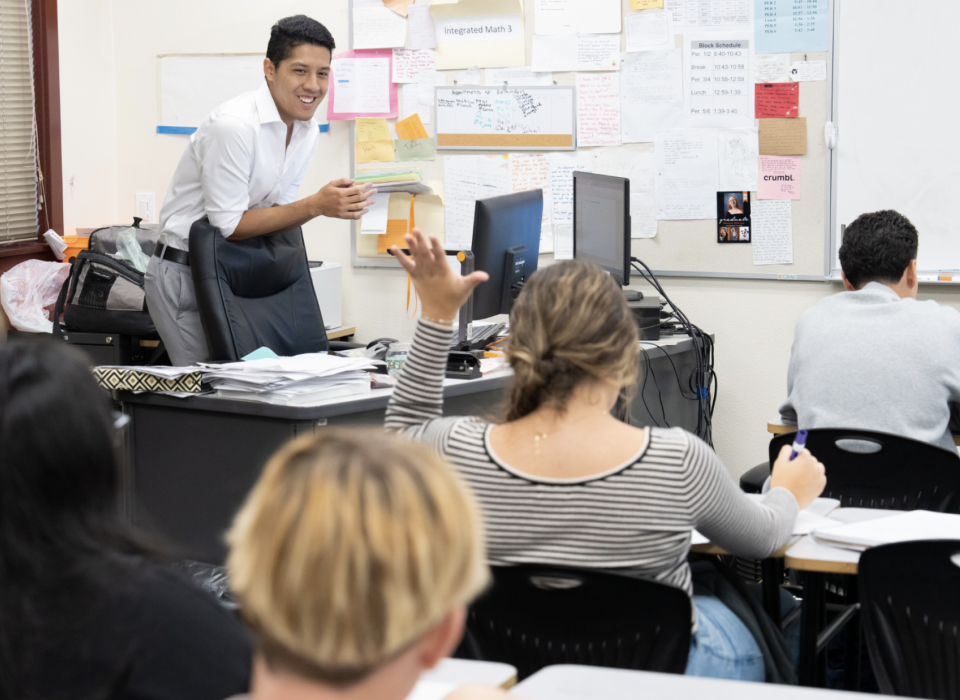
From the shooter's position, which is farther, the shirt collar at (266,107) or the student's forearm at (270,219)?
the shirt collar at (266,107)

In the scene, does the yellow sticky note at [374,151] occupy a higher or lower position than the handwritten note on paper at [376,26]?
lower

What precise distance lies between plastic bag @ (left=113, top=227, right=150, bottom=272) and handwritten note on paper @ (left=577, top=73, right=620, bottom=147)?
1.81 m

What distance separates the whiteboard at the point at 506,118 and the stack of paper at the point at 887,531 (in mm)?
2450

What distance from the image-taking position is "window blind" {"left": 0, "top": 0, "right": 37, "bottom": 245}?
13.9ft

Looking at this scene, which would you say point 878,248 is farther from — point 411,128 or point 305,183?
point 305,183

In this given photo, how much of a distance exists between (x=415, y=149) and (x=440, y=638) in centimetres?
368

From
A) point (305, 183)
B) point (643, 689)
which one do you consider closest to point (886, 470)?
point (643, 689)

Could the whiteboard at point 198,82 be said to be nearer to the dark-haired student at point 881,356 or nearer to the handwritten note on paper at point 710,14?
the handwritten note on paper at point 710,14

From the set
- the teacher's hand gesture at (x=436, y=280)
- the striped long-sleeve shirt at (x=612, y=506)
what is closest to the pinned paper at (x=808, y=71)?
the teacher's hand gesture at (x=436, y=280)

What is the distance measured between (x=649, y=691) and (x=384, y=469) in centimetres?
65

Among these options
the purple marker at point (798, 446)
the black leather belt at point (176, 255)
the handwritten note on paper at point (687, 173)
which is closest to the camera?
the purple marker at point (798, 446)

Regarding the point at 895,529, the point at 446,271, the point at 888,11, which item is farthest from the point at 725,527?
the point at 888,11

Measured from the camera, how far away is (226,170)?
3.04 m

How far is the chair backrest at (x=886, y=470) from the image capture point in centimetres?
206
